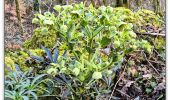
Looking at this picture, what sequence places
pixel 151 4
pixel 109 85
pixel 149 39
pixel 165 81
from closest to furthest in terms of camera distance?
pixel 109 85, pixel 165 81, pixel 149 39, pixel 151 4

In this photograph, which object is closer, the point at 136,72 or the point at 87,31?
the point at 87,31

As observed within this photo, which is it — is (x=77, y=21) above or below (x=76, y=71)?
above

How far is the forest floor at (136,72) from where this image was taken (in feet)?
4.49

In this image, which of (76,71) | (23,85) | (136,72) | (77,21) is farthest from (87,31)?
(136,72)

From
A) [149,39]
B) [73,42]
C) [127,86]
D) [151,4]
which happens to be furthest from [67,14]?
[151,4]

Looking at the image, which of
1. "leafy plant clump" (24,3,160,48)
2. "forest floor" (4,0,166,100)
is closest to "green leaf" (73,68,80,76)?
"leafy plant clump" (24,3,160,48)

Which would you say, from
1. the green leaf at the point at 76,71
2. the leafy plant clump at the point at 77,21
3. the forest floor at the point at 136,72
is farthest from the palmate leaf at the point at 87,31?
the forest floor at the point at 136,72

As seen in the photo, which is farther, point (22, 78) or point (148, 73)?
point (148, 73)

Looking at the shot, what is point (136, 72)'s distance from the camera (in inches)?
57.6

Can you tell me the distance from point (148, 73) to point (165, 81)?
100mm

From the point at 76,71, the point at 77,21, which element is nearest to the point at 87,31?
the point at 77,21

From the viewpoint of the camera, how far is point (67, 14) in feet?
3.71

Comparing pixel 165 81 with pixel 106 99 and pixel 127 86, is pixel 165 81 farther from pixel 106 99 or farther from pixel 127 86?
pixel 106 99

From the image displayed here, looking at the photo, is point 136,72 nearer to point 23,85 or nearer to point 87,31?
point 87,31
